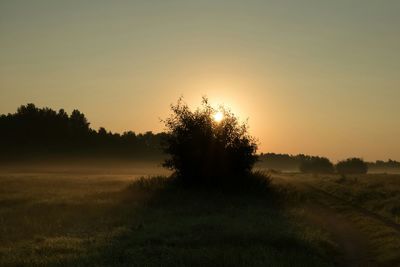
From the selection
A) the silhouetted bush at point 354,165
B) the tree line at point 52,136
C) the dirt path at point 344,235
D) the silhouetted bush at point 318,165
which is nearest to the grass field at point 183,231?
the dirt path at point 344,235

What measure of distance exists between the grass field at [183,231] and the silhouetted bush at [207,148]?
442 cm

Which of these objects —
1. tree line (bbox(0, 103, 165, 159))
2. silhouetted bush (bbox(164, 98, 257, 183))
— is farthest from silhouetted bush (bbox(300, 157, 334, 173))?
silhouetted bush (bbox(164, 98, 257, 183))

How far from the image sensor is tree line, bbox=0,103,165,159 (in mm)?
142375

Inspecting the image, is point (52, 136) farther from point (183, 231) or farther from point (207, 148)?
point (183, 231)

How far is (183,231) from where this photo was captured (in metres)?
26.7

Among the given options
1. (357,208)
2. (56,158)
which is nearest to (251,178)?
(357,208)

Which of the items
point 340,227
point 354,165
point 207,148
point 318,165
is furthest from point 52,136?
point 340,227

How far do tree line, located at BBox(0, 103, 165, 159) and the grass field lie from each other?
325 feet

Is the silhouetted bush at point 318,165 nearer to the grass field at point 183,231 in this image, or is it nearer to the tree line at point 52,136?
the tree line at point 52,136

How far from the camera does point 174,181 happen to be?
52.0m

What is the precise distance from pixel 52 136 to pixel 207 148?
4151 inches

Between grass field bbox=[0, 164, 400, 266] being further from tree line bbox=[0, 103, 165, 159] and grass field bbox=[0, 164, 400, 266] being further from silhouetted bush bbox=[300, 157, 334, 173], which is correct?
silhouetted bush bbox=[300, 157, 334, 173]

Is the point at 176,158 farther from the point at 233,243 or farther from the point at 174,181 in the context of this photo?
the point at 233,243

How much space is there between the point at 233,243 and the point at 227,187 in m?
27.4
